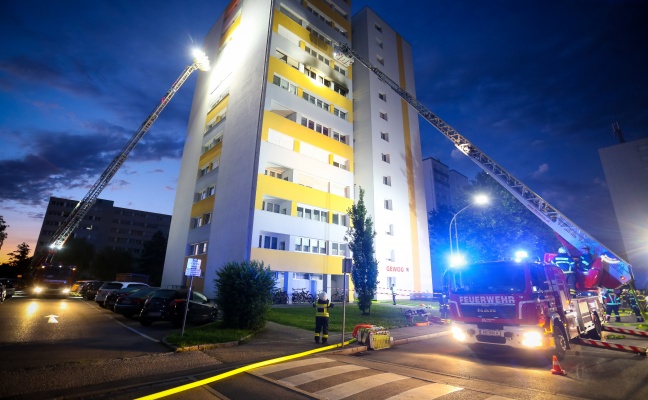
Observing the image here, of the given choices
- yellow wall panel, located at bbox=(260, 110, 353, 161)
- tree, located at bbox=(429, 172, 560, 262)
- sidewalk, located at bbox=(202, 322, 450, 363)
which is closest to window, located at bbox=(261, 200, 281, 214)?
yellow wall panel, located at bbox=(260, 110, 353, 161)

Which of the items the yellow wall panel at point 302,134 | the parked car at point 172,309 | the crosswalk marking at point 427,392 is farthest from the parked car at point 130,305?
the yellow wall panel at point 302,134

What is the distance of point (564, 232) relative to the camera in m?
17.7

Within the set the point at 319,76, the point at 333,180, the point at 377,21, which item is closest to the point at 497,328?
the point at 333,180

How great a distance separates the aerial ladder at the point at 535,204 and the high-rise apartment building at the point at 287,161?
276 centimetres

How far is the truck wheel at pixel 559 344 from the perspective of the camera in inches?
305

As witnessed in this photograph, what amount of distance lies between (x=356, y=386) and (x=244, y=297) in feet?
22.1

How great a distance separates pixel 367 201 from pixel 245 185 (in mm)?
12940

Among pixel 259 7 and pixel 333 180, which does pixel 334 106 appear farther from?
pixel 259 7

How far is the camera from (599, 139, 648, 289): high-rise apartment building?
46.7m

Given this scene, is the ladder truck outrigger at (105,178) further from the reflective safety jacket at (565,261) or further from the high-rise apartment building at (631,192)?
the high-rise apartment building at (631,192)

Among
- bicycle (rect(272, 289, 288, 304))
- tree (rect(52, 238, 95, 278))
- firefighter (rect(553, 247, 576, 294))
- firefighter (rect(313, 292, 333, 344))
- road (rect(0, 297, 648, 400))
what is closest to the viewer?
road (rect(0, 297, 648, 400))

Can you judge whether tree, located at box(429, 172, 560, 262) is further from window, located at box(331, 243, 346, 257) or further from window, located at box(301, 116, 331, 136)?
window, located at box(301, 116, 331, 136)

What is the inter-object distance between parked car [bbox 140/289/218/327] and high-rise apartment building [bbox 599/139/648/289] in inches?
2371

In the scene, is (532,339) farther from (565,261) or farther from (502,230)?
(502,230)
